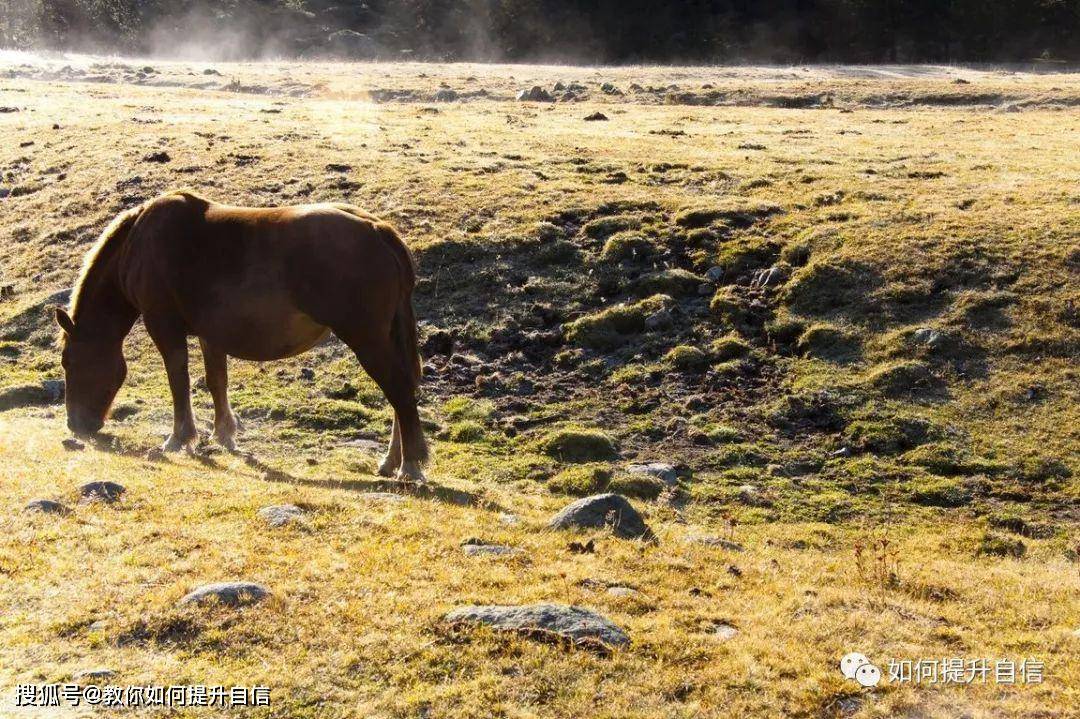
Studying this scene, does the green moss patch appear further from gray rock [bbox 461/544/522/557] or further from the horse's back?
Result: gray rock [bbox 461/544/522/557]

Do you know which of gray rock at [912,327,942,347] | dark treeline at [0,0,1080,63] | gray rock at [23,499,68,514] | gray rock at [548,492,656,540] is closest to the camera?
gray rock at [23,499,68,514]

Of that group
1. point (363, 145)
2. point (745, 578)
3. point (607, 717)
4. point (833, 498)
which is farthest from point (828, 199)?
point (607, 717)

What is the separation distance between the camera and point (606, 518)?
10.7m

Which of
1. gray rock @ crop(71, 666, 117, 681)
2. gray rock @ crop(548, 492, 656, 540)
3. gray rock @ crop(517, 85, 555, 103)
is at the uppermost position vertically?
gray rock @ crop(517, 85, 555, 103)

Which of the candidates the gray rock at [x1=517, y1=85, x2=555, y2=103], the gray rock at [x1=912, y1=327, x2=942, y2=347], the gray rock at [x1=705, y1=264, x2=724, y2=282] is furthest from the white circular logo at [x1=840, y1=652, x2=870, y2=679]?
the gray rock at [x1=517, y1=85, x2=555, y2=103]

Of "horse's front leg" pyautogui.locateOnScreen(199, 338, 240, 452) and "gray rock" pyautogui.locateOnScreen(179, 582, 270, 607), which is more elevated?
"gray rock" pyautogui.locateOnScreen(179, 582, 270, 607)

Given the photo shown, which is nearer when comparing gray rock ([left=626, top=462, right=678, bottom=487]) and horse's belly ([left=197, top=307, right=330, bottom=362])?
horse's belly ([left=197, top=307, right=330, bottom=362])

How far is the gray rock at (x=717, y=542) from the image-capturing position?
1073cm

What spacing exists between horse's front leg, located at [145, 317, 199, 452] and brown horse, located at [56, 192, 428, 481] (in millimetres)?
12

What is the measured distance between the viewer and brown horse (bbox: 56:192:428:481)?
41.5ft

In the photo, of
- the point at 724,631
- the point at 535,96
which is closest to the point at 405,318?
the point at 724,631

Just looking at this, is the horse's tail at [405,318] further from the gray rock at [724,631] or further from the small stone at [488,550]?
the gray rock at [724,631]

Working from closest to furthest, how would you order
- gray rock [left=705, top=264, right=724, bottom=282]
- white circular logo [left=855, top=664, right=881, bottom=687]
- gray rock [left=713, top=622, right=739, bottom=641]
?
1. white circular logo [left=855, top=664, right=881, bottom=687]
2. gray rock [left=713, top=622, right=739, bottom=641]
3. gray rock [left=705, top=264, right=724, bottom=282]

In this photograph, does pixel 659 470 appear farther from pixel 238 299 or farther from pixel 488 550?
pixel 238 299
